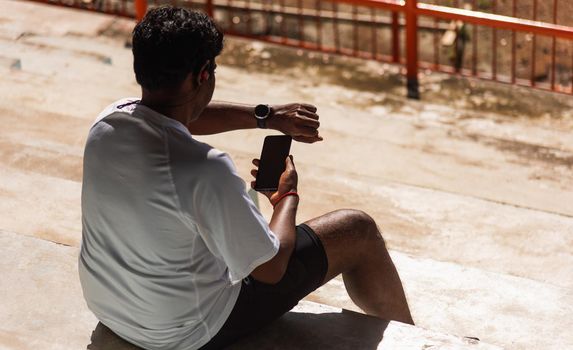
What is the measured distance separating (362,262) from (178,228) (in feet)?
2.81

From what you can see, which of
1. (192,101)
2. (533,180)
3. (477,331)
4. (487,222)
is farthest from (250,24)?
(192,101)

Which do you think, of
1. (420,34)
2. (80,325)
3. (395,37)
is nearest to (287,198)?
(80,325)

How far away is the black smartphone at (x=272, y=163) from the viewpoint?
11.0 ft

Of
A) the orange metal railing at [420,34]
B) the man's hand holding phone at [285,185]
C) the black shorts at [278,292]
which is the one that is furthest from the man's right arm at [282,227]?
the orange metal railing at [420,34]

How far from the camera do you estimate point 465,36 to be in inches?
381

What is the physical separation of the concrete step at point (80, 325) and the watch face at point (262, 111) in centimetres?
69

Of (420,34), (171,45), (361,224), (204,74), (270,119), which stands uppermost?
(171,45)

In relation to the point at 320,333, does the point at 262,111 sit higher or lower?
higher

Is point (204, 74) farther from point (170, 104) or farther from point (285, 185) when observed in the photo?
point (285, 185)

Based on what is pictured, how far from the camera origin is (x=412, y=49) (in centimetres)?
741

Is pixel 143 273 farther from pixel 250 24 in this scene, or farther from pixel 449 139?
pixel 250 24

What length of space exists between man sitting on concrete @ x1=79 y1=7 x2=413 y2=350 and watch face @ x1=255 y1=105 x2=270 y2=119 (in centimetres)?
51

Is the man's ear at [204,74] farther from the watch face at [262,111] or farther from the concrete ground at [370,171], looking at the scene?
the concrete ground at [370,171]

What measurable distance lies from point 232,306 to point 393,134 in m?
3.24
